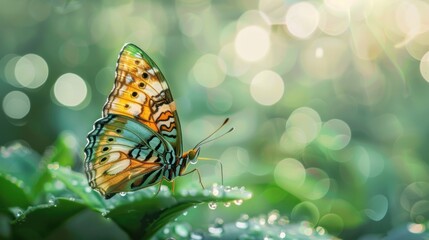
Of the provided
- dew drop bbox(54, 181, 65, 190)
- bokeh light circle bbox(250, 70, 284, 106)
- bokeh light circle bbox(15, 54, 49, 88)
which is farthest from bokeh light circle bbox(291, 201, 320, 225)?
bokeh light circle bbox(15, 54, 49, 88)

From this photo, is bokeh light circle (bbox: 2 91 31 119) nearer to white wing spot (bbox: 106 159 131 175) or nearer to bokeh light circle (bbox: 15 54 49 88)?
bokeh light circle (bbox: 15 54 49 88)

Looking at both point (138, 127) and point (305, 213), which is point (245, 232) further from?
point (305, 213)

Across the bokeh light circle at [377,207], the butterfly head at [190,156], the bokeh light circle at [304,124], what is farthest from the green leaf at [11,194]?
the bokeh light circle at [304,124]

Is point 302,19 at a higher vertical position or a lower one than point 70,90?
higher

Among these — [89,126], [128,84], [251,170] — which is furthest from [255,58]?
[128,84]

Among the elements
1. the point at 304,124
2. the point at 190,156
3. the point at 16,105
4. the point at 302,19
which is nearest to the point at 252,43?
the point at 302,19

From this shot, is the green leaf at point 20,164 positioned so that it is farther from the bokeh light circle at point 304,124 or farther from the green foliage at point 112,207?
the bokeh light circle at point 304,124

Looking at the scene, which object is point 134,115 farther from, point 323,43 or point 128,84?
point 323,43
